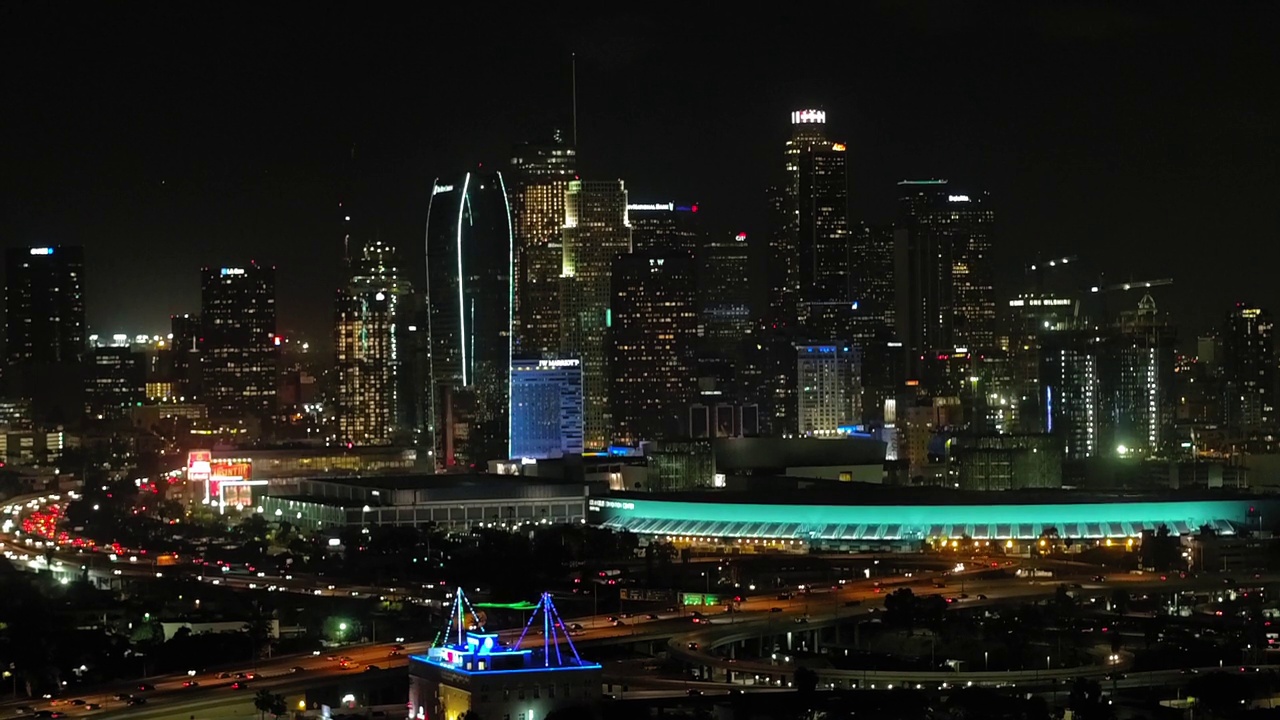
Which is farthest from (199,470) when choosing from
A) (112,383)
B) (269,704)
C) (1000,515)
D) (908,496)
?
(269,704)

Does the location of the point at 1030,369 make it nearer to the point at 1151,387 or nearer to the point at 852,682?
the point at 1151,387

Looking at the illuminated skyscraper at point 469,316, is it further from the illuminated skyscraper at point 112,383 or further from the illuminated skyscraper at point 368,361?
the illuminated skyscraper at point 112,383

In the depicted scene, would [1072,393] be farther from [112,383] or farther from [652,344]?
[112,383]

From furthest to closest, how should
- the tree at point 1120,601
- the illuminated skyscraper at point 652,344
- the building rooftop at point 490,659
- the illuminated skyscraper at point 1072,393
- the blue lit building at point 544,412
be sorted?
the illuminated skyscraper at point 652,344, the illuminated skyscraper at point 1072,393, the blue lit building at point 544,412, the tree at point 1120,601, the building rooftop at point 490,659

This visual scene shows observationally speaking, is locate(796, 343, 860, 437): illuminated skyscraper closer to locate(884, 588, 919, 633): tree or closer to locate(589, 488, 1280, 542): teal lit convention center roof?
locate(589, 488, 1280, 542): teal lit convention center roof

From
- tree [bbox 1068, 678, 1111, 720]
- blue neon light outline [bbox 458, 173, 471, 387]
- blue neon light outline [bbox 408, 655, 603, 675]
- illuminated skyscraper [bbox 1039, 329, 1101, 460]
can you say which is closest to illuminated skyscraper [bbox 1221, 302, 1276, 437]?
illuminated skyscraper [bbox 1039, 329, 1101, 460]

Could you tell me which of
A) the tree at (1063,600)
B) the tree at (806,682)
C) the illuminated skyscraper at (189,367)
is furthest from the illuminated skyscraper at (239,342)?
the tree at (806,682)
